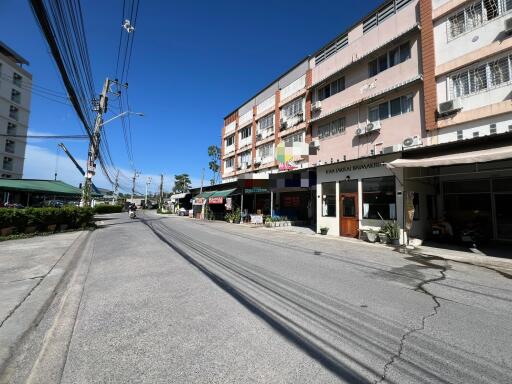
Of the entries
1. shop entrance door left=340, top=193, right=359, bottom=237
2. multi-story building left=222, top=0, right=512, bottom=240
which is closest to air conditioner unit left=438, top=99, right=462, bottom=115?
multi-story building left=222, top=0, right=512, bottom=240

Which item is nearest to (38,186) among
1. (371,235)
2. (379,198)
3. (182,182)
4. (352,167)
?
(352,167)

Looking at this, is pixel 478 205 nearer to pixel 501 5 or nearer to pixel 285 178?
pixel 501 5

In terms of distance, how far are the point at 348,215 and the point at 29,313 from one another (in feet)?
49.8

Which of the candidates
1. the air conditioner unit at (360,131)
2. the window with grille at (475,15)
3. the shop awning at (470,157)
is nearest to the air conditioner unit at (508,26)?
the window with grille at (475,15)

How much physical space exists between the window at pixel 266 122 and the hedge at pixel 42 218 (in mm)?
18649

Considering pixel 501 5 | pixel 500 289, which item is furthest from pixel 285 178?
pixel 500 289

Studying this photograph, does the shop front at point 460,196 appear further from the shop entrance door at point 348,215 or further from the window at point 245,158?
the window at point 245,158

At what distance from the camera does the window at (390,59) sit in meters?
15.7

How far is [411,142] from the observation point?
14.7 m

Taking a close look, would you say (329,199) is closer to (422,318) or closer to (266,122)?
(422,318)

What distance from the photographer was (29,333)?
3.99m

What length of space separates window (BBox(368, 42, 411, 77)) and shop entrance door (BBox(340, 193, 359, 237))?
26.2 feet

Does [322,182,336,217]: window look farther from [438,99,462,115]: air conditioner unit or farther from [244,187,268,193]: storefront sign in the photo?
[244,187,268,193]: storefront sign

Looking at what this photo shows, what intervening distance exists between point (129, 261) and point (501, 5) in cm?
1766
